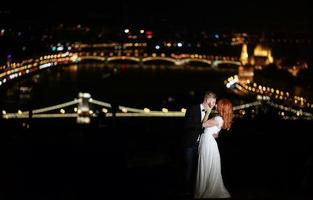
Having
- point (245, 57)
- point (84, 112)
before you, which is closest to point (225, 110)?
point (84, 112)

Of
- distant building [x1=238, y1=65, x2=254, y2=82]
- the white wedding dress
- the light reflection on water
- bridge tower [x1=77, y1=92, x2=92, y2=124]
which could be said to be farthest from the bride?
distant building [x1=238, y1=65, x2=254, y2=82]

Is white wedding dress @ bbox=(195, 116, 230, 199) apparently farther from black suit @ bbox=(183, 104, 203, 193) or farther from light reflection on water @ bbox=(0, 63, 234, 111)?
light reflection on water @ bbox=(0, 63, 234, 111)

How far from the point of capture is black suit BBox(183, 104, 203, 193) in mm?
5285

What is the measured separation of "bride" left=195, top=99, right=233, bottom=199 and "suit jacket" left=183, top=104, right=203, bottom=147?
67mm

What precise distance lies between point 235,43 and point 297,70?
34139 mm

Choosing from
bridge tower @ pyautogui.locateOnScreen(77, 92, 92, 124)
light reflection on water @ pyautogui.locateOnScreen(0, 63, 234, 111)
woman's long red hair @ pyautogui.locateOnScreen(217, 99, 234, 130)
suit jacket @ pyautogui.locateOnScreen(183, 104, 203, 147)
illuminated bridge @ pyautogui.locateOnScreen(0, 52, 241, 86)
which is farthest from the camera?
illuminated bridge @ pyautogui.locateOnScreen(0, 52, 241, 86)

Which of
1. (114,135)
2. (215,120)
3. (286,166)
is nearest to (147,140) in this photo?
(114,135)

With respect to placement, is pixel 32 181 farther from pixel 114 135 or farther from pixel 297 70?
pixel 297 70

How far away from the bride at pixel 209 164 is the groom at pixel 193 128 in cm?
7

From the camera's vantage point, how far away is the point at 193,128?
17.5ft

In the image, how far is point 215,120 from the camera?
5129 millimetres

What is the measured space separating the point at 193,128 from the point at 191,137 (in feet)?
0.30

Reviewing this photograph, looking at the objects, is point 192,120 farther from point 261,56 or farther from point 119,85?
point 261,56

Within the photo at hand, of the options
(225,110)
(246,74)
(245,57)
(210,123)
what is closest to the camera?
(225,110)
